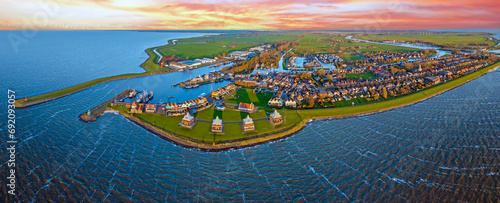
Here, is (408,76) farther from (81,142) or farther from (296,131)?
(81,142)

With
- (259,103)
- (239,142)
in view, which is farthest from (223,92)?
(239,142)

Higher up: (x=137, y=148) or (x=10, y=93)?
(x=10, y=93)

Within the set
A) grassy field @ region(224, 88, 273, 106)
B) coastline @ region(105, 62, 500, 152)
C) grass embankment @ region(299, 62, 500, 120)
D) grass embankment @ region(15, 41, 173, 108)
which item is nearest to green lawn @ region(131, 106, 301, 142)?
coastline @ region(105, 62, 500, 152)

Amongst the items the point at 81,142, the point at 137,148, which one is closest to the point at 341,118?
the point at 137,148

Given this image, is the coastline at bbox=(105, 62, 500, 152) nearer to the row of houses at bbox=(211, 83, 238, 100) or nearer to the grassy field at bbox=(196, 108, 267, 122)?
the grassy field at bbox=(196, 108, 267, 122)

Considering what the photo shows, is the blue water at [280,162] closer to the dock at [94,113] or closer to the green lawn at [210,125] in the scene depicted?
the dock at [94,113]

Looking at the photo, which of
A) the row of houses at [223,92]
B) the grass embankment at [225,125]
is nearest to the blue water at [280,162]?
the grass embankment at [225,125]
